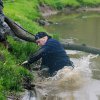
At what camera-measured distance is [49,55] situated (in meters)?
14.6

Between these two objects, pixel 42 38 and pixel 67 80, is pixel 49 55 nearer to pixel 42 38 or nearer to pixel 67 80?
pixel 42 38

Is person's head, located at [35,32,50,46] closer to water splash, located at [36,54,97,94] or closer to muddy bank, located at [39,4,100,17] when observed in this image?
Result: water splash, located at [36,54,97,94]

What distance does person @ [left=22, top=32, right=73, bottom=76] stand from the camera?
14.4 meters

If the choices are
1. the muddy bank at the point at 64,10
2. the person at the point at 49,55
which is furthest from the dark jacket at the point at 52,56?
the muddy bank at the point at 64,10

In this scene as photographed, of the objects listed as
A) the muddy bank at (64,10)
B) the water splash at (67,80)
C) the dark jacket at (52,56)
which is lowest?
the muddy bank at (64,10)

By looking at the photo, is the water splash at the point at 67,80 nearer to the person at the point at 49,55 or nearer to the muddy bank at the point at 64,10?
the person at the point at 49,55

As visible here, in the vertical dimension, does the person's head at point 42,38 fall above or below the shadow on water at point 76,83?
above

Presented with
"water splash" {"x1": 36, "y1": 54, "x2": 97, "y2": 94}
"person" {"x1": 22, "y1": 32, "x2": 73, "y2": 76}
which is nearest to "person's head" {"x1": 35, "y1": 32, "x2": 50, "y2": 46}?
"person" {"x1": 22, "y1": 32, "x2": 73, "y2": 76}

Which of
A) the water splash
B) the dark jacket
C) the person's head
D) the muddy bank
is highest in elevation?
the person's head

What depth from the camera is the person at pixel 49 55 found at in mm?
14430

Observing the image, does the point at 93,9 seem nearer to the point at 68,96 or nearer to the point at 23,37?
the point at 23,37

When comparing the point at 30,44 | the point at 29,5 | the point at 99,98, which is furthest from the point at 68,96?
the point at 29,5

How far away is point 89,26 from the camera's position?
34.9 metres

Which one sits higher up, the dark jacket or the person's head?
the person's head
